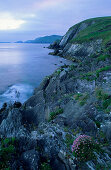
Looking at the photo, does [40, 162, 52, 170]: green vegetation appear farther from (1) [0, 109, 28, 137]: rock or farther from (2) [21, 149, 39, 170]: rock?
(1) [0, 109, 28, 137]: rock

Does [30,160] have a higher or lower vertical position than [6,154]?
lower

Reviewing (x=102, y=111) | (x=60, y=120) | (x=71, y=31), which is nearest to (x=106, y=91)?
(x=102, y=111)

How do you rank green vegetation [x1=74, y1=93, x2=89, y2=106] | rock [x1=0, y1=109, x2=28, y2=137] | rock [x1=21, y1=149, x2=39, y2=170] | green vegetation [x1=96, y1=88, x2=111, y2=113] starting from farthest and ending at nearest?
green vegetation [x1=74, y1=93, x2=89, y2=106], rock [x1=0, y1=109, x2=28, y2=137], green vegetation [x1=96, y1=88, x2=111, y2=113], rock [x1=21, y1=149, x2=39, y2=170]

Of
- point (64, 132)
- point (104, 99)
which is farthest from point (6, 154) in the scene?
point (104, 99)

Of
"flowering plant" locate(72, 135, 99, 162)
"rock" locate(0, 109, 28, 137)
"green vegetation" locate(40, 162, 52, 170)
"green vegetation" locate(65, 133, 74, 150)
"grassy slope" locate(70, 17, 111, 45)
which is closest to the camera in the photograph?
"flowering plant" locate(72, 135, 99, 162)

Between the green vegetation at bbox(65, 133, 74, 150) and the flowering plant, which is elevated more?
the flowering plant

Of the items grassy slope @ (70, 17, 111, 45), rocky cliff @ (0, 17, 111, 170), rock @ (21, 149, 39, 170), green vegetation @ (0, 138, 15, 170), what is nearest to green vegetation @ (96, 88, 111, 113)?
rocky cliff @ (0, 17, 111, 170)

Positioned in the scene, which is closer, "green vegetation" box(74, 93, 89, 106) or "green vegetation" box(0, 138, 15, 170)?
"green vegetation" box(0, 138, 15, 170)

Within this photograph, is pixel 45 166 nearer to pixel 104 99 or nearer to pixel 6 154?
pixel 6 154

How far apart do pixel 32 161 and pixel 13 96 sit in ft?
76.8

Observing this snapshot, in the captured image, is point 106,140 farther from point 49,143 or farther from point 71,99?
point 71,99

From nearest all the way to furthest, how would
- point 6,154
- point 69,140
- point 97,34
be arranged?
point 6,154 → point 69,140 → point 97,34

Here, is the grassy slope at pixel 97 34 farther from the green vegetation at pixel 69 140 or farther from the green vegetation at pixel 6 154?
the green vegetation at pixel 6 154

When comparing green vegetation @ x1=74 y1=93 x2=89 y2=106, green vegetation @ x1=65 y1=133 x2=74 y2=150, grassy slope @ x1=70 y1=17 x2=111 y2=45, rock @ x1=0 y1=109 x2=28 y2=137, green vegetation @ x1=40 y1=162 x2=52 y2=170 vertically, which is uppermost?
grassy slope @ x1=70 y1=17 x2=111 y2=45
